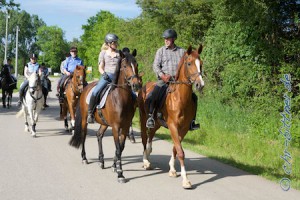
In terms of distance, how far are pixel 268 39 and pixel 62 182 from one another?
33.6 feet

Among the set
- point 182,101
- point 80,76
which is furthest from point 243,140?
point 80,76

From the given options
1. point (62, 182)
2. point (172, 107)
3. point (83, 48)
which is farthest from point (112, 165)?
point (83, 48)

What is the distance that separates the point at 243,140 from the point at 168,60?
458 centimetres

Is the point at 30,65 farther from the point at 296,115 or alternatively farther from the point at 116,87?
the point at 296,115

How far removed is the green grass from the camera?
351 inches

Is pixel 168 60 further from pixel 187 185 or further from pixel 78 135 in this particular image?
pixel 78 135

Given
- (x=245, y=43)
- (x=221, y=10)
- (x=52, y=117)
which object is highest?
(x=221, y=10)

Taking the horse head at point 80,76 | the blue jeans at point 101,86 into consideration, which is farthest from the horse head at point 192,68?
the horse head at point 80,76

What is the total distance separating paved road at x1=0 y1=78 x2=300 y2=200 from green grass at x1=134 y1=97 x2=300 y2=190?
57cm

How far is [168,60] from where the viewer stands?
8.17 meters

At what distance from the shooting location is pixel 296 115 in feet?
41.4

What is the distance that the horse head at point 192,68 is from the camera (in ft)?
22.8

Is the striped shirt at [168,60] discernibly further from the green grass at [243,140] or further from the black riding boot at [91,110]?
the green grass at [243,140]

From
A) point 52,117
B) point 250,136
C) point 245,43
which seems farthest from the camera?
point 52,117
